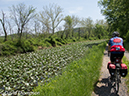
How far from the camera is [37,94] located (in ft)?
8.34

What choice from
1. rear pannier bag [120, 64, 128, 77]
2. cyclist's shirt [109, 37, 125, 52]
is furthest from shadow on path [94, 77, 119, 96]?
cyclist's shirt [109, 37, 125, 52]

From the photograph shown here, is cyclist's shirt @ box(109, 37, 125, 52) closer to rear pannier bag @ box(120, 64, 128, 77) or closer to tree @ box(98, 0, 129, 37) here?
rear pannier bag @ box(120, 64, 128, 77)

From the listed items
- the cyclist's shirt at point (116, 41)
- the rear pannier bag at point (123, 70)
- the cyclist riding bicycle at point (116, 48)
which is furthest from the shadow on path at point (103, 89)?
the cyclist's shirt at point (116, 41)

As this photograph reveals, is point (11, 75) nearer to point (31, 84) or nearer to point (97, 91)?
point (31, 84)

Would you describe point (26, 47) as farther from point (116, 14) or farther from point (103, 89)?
point (116, 14)

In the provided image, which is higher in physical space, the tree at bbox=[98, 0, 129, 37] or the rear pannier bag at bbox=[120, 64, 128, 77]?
the tree at bbox=[98, 0, 129, 37]

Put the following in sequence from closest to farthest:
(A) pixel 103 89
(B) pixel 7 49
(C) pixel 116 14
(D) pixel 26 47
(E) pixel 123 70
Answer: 1. (E) pixel 123 70
2. (A) pixel 103 89
3. (B) pixel 7 49
4. (D) pixel 26 47
5. (C) pixel 116 14

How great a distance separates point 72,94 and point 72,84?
0.97 ft

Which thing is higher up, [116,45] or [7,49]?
[116,45]

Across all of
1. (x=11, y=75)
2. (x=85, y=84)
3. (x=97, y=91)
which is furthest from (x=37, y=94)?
(x=11, y=75)

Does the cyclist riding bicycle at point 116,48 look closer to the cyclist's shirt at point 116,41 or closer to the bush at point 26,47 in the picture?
the cyclist's shirt at point 116,41

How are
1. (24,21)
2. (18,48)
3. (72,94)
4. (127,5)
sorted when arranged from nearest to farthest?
(72,94) → (18,48) → (127,5) → (24,21)

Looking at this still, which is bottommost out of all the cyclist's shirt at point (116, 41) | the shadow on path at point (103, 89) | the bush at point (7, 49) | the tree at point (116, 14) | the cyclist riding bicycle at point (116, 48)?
the shadow on path at point (103, 89)

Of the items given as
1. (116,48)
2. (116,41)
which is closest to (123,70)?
(116,48)
